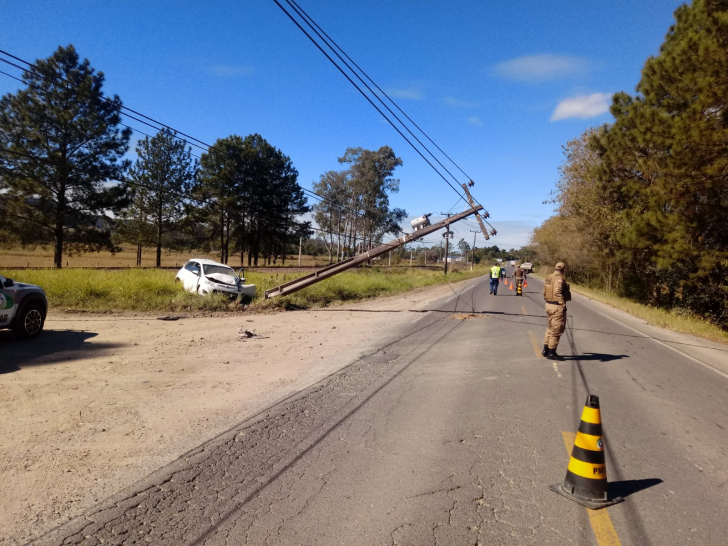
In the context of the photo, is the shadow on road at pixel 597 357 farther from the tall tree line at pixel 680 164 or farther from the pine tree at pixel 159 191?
the pine tree at pixel 159 191

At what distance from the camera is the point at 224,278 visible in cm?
1820

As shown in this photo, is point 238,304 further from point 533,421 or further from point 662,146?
point 662,146

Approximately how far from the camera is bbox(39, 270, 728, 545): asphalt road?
3309mm

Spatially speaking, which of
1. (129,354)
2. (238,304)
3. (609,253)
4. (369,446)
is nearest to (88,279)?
(238,304)

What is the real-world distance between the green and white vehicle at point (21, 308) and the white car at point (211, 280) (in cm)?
747

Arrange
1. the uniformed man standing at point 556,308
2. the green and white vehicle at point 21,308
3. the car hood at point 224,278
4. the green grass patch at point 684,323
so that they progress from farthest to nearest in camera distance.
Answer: the car hood at point 224,278
the green grass patch at point 684,323
the green and white vehicle at point 21,308
the uniformed man standing at point 556,308

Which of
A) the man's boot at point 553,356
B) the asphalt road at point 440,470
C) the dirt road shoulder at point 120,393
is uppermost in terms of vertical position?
the man's boot at point 553,356

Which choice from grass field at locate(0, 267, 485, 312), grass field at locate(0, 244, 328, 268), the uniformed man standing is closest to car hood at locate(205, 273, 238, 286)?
grass field at locate(0, 267, 485, 312)

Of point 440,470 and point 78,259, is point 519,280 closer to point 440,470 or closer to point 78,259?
point 440,470

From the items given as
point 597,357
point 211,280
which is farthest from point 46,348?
point 597,357

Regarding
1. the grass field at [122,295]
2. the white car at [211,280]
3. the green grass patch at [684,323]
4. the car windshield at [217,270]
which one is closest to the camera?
the green grass patch at [684,323]

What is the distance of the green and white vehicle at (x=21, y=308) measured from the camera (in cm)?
913

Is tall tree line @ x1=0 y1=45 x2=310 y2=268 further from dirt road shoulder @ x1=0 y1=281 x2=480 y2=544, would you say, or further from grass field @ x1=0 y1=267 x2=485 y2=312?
A: dirt road shoulder @ x1=0 y1=281 x2=480 y2=544

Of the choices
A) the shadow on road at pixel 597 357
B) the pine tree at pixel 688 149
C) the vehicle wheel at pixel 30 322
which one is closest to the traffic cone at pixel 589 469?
the shadow on road at pixel 597 357
